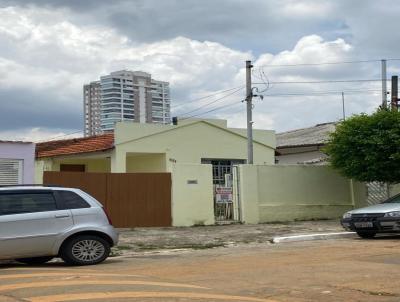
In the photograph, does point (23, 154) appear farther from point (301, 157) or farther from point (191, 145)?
point (301, 157)

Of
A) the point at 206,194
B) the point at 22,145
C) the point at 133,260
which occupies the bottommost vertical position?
the point at 133,260

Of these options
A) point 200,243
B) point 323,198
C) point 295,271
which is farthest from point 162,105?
point 295,271

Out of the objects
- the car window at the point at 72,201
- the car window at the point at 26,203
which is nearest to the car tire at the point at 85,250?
the car window at the point at 72,201

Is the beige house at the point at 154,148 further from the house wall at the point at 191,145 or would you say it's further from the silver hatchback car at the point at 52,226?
the silver hatchback car at the point at 52,226

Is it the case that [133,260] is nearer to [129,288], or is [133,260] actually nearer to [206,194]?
[129,288]

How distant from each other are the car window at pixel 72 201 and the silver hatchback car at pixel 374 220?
25.7ft

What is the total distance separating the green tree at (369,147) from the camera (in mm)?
21062

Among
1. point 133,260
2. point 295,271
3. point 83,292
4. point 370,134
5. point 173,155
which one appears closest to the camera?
point 83,292

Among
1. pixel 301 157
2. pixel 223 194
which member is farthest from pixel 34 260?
pixel 301 157

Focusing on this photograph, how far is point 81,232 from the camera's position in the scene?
11.9m

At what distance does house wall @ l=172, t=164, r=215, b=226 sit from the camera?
2064 centimetres

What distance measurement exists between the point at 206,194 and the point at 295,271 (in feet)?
36.2

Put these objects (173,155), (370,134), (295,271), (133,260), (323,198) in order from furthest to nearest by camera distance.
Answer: (173,155)
(323,198)
(370,134)
(133,260)
(295,271)

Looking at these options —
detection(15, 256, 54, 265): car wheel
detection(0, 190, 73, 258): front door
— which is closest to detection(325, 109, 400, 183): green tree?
detection(15, 256, 54, 265): car wheel
